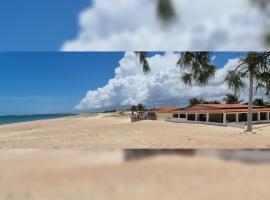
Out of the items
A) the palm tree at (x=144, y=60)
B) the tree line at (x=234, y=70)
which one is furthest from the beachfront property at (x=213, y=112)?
the palm tree at (x=144, y=60)

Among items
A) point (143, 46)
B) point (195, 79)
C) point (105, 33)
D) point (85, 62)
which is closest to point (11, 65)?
point (85, 62)

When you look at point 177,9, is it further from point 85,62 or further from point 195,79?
point 85,62

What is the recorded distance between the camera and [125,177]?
2.41m

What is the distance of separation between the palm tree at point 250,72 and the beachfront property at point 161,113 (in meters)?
1.12

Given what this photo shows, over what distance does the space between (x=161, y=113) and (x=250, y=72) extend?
1.61m

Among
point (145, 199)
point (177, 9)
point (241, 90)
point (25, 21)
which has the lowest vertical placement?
point (145, 199)

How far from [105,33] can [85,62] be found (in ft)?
2.70

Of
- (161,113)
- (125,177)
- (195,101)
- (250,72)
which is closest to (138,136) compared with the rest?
(161,113)

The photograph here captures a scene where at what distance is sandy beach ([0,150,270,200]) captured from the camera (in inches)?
88.5

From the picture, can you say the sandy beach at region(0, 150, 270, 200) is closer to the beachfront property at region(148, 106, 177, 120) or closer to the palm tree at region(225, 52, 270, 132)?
the palm tree at region(225, 52, 270, 132)

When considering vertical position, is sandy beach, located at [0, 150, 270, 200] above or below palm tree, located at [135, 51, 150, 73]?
below

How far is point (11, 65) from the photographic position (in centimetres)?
331

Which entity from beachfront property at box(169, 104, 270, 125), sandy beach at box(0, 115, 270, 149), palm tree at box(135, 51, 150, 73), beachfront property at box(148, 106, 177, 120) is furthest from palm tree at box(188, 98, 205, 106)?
palm tree at box(135, 51, 150, 73)

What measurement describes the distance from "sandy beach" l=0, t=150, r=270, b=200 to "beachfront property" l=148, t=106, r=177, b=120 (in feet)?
3.29
